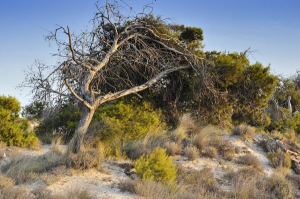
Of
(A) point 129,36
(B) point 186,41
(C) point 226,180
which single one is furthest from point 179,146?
(B) point 186,41

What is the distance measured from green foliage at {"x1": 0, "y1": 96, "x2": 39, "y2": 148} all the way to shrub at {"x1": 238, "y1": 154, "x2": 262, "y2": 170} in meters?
7.24

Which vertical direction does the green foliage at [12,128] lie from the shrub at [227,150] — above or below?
above

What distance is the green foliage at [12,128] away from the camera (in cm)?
1262

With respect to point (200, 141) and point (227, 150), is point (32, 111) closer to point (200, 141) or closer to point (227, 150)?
point (200, 141)

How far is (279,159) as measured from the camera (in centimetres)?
1307

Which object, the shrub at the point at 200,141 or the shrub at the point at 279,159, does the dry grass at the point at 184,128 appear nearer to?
the shrub at the point at 200,141

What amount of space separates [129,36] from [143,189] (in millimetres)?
7048

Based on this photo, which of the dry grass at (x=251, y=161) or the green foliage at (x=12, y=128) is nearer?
the dry grass at (x=251, y=161)

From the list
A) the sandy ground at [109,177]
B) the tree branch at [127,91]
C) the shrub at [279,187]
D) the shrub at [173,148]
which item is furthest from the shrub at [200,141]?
the shrub at [279,187]

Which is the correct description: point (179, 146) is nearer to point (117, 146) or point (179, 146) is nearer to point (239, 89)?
point (117, 146)

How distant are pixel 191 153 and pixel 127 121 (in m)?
2.68

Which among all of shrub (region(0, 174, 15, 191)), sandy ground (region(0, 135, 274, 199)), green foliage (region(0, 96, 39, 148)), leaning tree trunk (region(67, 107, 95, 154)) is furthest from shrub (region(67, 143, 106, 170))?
green foliage (region(0, 96, 39, 148))

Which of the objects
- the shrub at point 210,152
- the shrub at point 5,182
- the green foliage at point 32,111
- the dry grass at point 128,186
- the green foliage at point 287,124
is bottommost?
the dry grass at point 128,186

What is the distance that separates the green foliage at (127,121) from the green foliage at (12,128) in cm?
247
